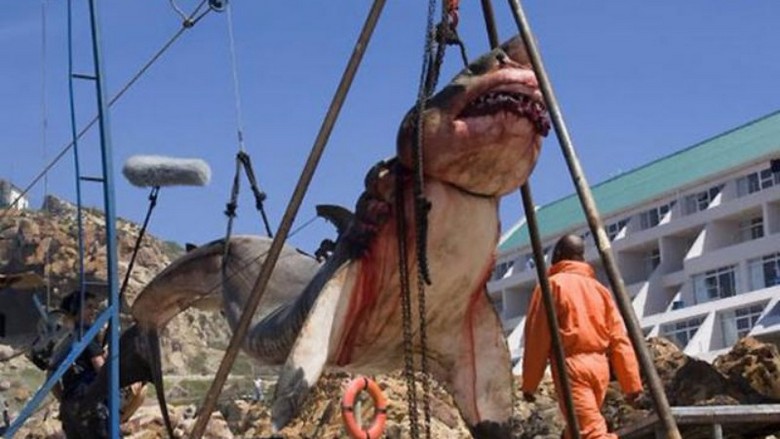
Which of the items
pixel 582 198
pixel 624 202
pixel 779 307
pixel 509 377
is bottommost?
pixel 509 377

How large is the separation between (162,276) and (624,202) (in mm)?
58149

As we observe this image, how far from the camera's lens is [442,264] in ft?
24.2

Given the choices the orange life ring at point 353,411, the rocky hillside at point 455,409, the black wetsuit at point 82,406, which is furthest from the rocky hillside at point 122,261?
the orange life ring at point 353,411

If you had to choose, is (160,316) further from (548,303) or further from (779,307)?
(779,307)

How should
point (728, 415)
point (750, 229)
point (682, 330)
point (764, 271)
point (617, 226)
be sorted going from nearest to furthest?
point (728, 415) < point (764, 271) < point (682, 330) < point (750, 229) < point (617, 226)

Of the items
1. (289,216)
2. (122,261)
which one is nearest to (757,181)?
(122,261)

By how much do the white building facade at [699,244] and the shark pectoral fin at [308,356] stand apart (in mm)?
45811

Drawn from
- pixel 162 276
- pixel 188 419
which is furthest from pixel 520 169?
pixel 188 419

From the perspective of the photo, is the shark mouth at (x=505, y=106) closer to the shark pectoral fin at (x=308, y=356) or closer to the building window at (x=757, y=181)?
the shark pectoral fin at (x=308, y=356)

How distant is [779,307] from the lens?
5312 centimetres

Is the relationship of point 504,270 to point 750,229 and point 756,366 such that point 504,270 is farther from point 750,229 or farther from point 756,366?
point 756,366

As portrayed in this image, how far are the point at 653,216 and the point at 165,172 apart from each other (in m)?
55.9

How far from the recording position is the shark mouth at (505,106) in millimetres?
6938

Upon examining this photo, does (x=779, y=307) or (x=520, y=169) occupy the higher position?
(x=779, y=307)
